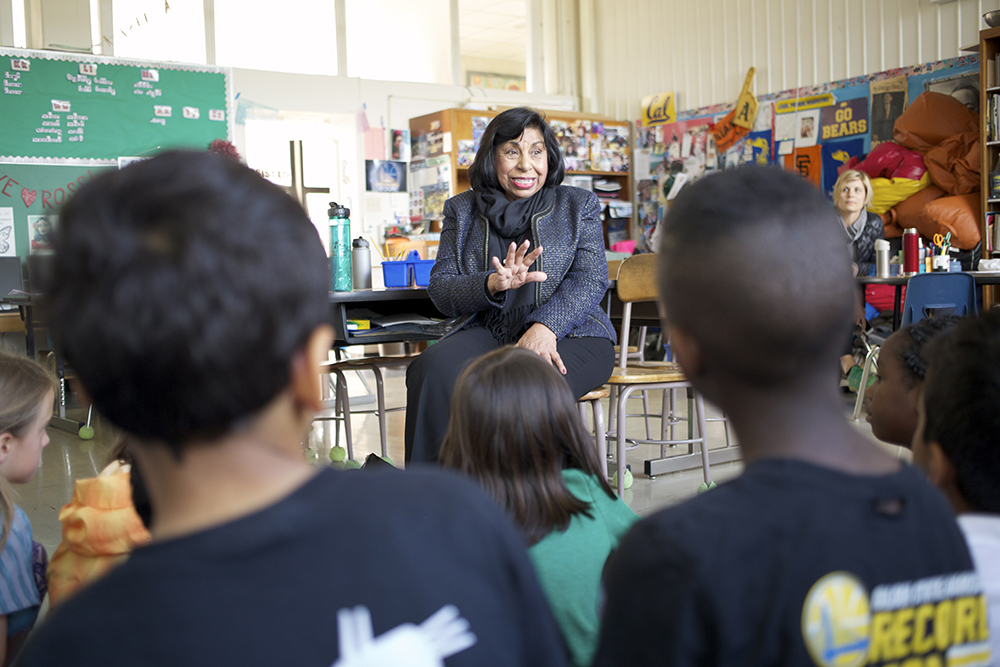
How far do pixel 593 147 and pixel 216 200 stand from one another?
7.13 meters

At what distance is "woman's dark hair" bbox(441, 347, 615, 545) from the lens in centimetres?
116

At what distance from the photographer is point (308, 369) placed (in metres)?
0.48

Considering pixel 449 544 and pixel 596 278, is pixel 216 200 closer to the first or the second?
pixel 449 544

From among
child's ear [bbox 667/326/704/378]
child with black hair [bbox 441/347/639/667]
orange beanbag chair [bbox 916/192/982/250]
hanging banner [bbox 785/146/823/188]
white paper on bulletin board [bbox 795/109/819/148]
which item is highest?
white paper on bulletin board [bbox 795/109/819/148]

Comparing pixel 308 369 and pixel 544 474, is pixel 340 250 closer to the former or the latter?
pixel 544 474

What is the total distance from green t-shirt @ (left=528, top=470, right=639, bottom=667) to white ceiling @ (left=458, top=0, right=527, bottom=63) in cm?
680

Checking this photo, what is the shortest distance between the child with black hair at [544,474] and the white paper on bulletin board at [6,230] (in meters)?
5.26

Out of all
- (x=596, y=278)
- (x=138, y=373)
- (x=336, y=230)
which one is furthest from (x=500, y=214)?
(x=138, y=373)

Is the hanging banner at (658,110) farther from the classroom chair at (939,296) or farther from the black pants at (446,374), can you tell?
the black pants at (446,374)

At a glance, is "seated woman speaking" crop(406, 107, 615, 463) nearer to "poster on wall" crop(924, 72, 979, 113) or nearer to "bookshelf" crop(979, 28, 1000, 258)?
"bookshelf" crop(979, 28, 1000, 258)

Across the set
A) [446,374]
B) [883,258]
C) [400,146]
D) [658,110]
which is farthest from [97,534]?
[658,110]

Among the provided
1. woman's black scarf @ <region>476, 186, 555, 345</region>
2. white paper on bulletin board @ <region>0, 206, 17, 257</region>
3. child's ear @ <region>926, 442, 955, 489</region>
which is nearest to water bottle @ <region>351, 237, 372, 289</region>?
woman's black scarf @ <region>476, 186, 555, 345</region>

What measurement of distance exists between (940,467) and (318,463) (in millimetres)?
3055

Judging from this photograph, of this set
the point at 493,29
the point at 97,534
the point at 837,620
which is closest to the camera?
the point at 837,620
